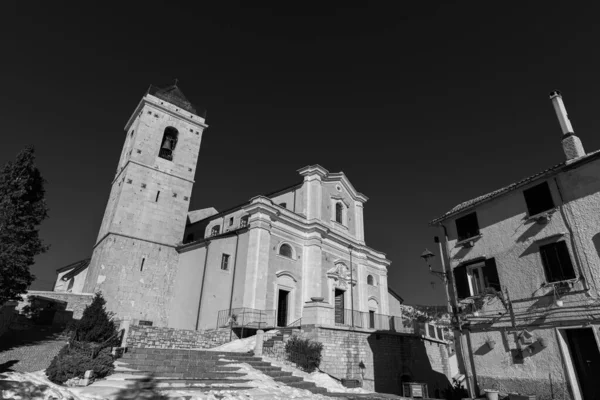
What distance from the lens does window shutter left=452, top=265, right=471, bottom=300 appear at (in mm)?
14267

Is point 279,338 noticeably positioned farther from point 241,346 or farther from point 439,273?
point 439,273

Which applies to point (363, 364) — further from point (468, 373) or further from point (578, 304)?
point (578, 304)

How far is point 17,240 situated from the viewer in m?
14.5

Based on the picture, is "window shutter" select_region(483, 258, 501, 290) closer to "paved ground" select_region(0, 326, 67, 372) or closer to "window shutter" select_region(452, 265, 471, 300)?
"window shutter" select_region(452, 265, 471, 300)

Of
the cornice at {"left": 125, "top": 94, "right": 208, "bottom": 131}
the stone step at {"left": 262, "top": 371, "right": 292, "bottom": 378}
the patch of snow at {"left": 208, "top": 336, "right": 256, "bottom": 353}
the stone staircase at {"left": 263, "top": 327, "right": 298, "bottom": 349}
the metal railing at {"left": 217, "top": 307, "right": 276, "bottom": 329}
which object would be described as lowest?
the stone step at {"left": 262, "top": 371, "right": 292, "bottom": 378}

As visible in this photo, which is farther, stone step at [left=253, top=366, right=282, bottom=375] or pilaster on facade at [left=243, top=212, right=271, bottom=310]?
pilaster on facade at [left=243, top=212, right=271, bottom=310]

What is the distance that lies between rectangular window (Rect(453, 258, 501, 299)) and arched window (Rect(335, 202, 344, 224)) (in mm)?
14248

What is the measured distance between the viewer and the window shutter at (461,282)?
46.8ft

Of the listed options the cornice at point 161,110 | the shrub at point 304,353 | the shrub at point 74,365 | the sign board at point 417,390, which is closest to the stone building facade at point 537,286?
the sign board at point 417,390

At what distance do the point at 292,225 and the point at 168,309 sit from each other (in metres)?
10.3

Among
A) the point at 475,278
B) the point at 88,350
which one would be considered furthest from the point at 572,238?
the point at 88,350

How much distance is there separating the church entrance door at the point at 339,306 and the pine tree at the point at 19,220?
1798 cm

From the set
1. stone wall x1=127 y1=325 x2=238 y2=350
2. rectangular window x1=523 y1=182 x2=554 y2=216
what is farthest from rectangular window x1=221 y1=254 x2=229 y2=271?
rectangular window x1=523 y1=182 x2=554 y2=216

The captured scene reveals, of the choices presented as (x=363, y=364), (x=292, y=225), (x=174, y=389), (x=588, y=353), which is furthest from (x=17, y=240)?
(x=588, y=353)
